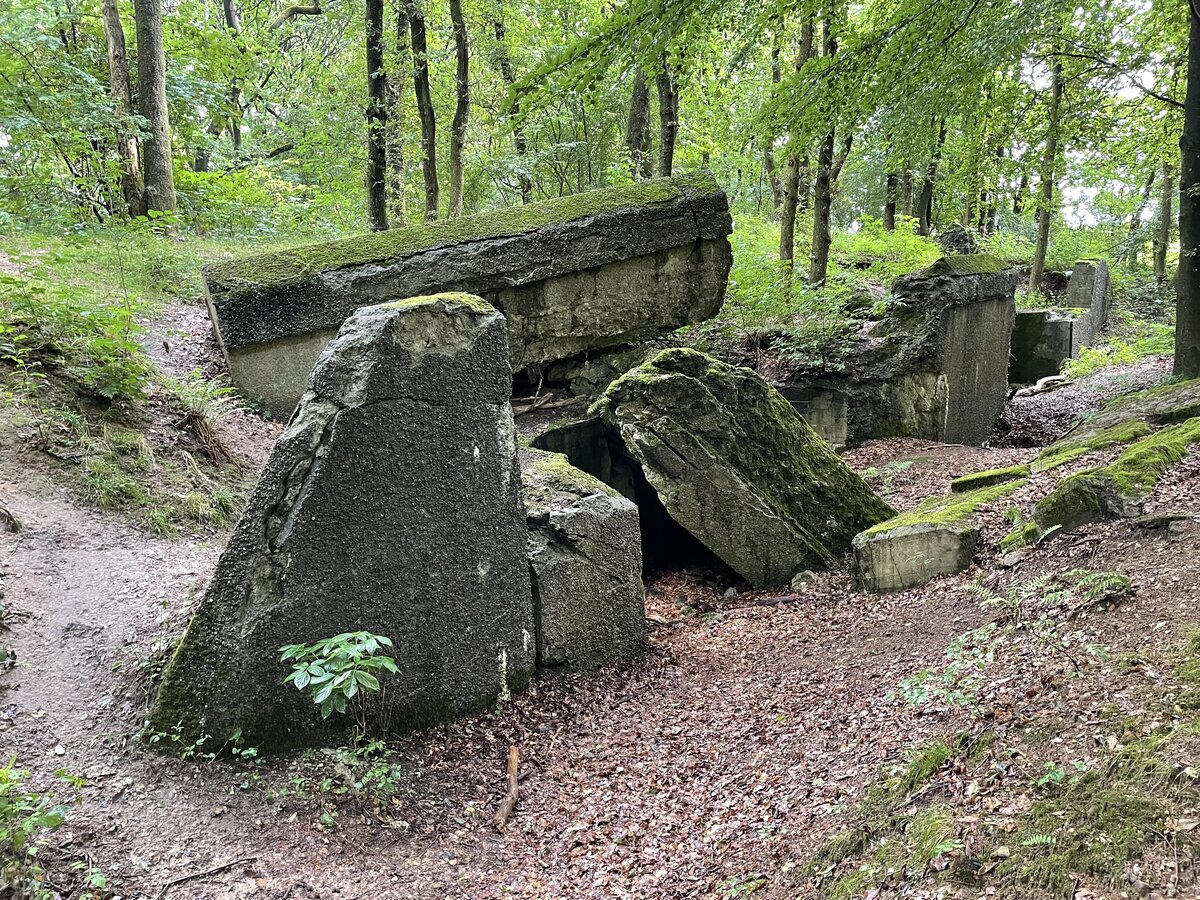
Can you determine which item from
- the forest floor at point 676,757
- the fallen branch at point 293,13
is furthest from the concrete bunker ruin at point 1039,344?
the fallen branch at point 293,13

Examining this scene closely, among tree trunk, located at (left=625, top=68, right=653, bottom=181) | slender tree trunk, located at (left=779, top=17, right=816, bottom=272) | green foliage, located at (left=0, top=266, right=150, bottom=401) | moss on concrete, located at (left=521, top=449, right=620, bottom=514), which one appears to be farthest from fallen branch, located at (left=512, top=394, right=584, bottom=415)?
tree trunk, located at (left=625, top=68, right=653, bottom=181)

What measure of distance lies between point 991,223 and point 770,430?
88.4ft

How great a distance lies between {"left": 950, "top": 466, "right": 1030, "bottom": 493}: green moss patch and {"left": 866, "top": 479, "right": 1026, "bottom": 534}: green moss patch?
121 mm

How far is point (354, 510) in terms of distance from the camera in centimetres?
366

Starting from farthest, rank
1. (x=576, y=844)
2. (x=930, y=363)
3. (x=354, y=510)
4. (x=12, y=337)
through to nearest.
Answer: (x=930, y=363) < (x=12, y=337) < (x=354, y=510) < (x=576, y=844)

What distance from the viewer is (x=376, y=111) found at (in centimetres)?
1060

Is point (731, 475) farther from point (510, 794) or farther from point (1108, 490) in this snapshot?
point (510, 794)

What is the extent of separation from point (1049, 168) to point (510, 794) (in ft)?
39.2

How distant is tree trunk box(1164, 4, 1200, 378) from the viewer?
6.80 metres

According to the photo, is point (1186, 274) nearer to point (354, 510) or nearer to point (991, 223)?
point (354, 510)

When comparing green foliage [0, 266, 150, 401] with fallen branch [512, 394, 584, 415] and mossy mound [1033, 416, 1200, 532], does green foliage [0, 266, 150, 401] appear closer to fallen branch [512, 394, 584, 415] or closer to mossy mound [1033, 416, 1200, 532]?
fallen branch [512, 394, 584, 415]

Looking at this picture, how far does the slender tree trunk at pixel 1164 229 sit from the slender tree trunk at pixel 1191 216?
13.3 meters

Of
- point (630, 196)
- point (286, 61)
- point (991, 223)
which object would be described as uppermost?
point (286, 61)

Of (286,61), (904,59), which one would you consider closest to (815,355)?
(904,59)
